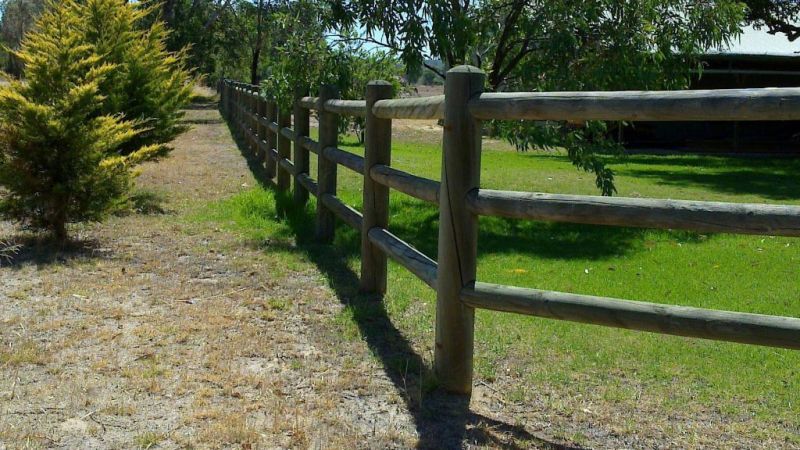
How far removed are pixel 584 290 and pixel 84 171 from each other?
432cm

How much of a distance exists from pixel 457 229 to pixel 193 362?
1.67 meters

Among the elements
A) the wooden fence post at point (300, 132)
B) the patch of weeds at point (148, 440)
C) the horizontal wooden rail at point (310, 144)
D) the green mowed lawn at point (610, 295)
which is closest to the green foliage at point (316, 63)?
the wooden fence post at point (300, 132)

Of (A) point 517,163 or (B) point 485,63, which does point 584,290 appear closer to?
(B) point 485,63

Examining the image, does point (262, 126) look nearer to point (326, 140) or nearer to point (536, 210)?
point (326, 140)

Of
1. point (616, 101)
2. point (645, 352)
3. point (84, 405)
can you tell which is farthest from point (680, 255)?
point (84, 405)

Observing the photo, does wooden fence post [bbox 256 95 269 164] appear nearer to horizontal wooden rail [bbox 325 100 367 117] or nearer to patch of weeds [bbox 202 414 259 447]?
horizontal wooden rail [bbox 325 100 367 117]

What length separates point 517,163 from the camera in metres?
18.5

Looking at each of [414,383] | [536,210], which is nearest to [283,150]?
[414,383]

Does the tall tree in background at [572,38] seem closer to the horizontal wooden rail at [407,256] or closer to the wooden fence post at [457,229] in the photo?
the horizontal wooden rail at [407,256]

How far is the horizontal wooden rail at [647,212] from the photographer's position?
11.3 ft

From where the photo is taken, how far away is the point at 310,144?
9.04 metres

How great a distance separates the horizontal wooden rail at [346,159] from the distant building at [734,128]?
15.5 metres

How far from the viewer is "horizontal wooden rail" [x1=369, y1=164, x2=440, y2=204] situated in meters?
4.89

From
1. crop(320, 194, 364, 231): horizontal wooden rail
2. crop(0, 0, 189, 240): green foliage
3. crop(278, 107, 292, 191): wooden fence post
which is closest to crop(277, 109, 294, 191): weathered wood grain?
crop(278, 107, 292, 191): wooden fence post
